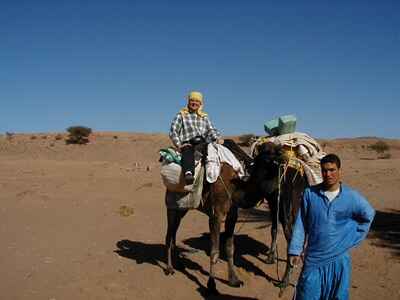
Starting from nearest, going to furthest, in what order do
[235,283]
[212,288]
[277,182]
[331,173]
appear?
1. [331,173]
2. [277,182]
3. [212,288]
4. [235,283]

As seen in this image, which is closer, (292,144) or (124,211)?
(292,144)

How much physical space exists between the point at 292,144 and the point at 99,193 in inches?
410

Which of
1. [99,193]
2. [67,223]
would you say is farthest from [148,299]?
[99,193]

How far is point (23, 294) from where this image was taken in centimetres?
628

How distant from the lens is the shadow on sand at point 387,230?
9.02 m

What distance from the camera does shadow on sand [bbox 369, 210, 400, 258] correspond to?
29.6ft

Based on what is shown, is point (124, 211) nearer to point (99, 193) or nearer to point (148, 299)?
point (99, 193)

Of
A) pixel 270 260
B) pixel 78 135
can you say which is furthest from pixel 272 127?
pixel 78 135

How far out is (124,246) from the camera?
925cm

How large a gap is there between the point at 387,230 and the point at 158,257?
5158 millimetres

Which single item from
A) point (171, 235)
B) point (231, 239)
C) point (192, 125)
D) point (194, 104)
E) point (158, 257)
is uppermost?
point (194, 104)

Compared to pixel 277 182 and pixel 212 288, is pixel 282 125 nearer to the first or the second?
pixel 277 182

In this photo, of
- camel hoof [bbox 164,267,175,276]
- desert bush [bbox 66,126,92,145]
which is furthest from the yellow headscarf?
desert bush [bbox 66,126,92,145]

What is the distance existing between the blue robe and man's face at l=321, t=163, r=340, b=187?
116mm
